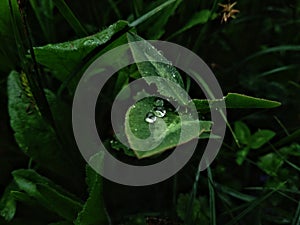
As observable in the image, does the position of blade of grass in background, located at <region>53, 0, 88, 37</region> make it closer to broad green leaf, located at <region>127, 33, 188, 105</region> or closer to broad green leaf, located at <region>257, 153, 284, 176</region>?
broad green leaf, located at <region>127, 33, 188, 105</region>

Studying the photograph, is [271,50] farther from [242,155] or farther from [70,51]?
[70,51]

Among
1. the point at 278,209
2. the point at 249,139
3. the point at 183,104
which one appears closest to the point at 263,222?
the point at 278,209

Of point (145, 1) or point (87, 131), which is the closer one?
point (87, 131)

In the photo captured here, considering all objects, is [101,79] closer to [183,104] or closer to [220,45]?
[183,104]

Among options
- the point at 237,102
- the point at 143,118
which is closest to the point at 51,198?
the point at 143,118

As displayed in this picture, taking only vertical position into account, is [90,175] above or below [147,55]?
below

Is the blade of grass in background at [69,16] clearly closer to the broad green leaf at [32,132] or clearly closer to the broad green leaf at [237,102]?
the broad green leaf at [32,132]

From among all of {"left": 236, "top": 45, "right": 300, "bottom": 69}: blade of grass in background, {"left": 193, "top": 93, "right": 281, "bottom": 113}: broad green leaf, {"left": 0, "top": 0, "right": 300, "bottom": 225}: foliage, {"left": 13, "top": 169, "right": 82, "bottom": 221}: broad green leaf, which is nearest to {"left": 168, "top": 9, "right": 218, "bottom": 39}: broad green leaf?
{"left": 0, "top": 0, "right": 300, "bottom": 225}: foliage

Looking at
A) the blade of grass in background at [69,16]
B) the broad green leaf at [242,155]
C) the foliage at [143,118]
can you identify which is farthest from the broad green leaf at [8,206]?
the broad green leaf at [242,155]
